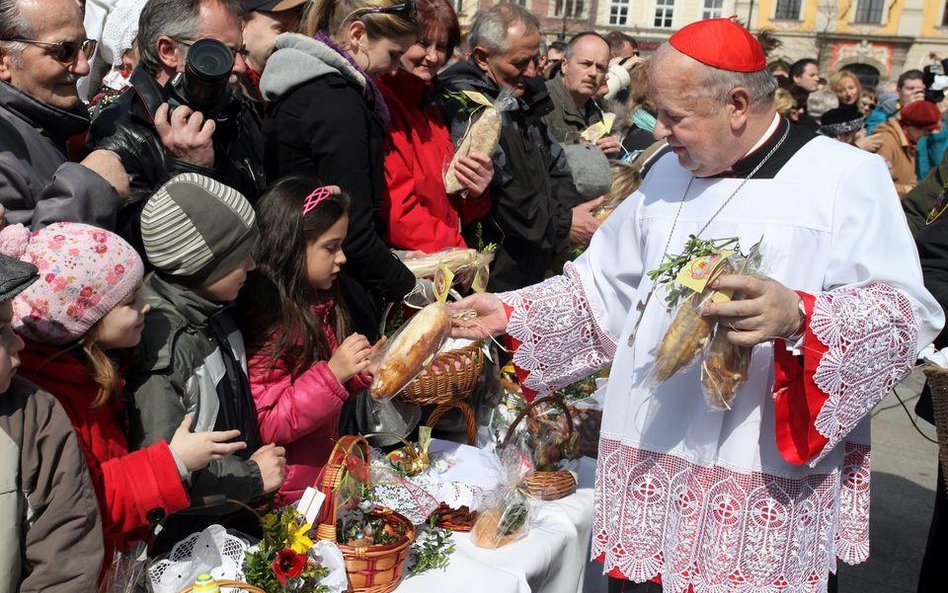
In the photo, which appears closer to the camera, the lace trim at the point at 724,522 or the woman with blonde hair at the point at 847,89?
the lace trim at the point at 724,522

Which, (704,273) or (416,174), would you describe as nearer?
(704,273)

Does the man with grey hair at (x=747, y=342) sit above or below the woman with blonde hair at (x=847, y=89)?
above

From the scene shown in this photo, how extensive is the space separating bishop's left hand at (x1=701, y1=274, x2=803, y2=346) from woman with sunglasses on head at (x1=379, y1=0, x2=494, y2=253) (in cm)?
176

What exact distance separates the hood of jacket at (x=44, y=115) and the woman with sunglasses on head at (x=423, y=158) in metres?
1.22

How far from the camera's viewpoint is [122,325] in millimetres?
2113

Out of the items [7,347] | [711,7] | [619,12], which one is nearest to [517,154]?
[7,347]

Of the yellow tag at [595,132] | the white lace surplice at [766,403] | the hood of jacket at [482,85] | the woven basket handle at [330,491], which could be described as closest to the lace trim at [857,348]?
the white lace surplice at [766,403]

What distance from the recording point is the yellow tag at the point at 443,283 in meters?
2.97

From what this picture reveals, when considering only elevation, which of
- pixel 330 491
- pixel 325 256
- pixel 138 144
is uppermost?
pixel 138 144

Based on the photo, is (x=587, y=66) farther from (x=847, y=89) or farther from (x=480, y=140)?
(x=847, y=89)

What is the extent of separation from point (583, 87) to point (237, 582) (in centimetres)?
458

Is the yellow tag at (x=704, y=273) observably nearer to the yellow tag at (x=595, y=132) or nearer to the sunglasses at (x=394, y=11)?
the sunglasses at (x=394, y=11)

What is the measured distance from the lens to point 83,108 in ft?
9.20

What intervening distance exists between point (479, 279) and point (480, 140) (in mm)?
713
